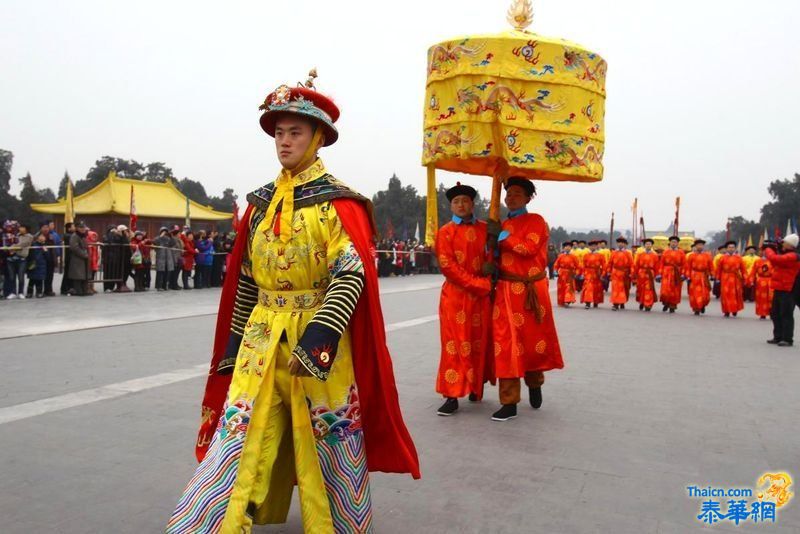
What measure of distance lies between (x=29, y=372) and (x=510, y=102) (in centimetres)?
530

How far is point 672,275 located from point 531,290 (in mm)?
11472

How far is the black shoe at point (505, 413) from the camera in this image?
5.43 metres

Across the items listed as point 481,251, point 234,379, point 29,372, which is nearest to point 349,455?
point 234,379

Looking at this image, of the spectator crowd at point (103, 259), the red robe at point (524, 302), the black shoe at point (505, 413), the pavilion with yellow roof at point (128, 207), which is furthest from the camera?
the pavilion with yellow roof at point (128, 207)

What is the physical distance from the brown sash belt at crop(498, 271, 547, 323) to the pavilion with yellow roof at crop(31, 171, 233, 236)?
1157 inches

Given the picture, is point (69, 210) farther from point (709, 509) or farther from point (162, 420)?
point (709, 509)

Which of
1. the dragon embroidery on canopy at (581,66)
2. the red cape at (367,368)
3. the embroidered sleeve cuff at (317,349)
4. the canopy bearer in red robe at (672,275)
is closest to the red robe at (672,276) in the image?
the canopy bearer in red robe at (672,275)

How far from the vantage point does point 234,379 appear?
290 cm

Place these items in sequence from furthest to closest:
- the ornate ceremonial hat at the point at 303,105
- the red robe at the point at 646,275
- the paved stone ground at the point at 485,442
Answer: the red robe at the point at 646,275
the paved stone ground at the point at 485,442
the ornate ceremonial hat at the point at 303,105

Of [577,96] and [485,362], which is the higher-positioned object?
[577,96]

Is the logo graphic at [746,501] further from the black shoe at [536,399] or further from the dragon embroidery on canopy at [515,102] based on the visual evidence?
the dragon embroidery on canopy at [515,102]

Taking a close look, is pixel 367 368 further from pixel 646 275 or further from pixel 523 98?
pixel 646 275

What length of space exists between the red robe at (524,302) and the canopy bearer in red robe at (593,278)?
1118 centimetres

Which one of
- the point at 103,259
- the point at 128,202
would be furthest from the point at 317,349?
the point at 128,202
